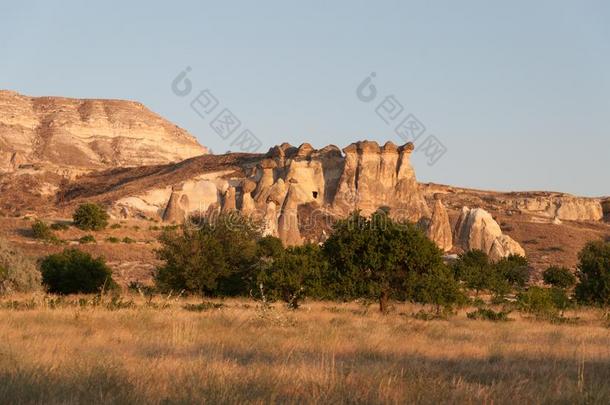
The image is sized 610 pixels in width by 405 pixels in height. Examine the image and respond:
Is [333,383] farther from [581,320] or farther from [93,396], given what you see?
[581,320]

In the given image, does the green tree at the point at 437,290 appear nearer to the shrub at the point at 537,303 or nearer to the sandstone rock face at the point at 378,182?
the shrub at the point at 537,303

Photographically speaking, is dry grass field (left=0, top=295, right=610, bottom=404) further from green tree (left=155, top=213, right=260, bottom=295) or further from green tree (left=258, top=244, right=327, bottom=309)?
green tree (left=155, top=213, right=260, bottom=295)

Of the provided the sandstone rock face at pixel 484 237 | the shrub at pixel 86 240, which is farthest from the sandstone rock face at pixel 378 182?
the shrub at pixel 86 240

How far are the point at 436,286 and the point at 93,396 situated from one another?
1694cm

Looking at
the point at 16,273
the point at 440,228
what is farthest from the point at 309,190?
the point at 16,273

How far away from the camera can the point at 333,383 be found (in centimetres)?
573

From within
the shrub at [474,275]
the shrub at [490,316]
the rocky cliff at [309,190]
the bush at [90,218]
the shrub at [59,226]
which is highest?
the rocky cliff at [309,190]

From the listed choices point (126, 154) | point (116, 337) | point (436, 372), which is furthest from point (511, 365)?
point (126, 154)

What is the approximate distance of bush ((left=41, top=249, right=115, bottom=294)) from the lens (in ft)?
93.9

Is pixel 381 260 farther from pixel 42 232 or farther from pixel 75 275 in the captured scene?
pixel 42 232

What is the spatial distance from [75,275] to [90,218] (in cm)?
2115

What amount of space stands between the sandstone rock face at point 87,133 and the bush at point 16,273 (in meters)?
93.2

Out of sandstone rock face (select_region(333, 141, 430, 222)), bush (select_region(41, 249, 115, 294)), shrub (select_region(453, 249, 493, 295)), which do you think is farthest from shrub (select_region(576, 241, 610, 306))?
sandstone rock face (select_region(333, 141, 430, 222))

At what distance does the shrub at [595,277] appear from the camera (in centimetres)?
2620
